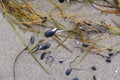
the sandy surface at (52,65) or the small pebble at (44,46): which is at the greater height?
the small pebble at (44,46)

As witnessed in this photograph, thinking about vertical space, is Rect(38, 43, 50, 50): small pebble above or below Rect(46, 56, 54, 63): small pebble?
above

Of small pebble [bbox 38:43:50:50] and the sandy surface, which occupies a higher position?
small pebble [bbox 38:43:50:50]

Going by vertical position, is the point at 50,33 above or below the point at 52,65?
above

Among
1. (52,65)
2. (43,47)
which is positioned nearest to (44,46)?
(43,47)

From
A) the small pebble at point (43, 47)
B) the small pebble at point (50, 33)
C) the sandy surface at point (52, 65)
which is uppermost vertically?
the small pebble at point (50, 33)

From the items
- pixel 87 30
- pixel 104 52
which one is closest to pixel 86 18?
pixel 87 30

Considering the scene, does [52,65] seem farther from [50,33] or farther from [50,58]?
[50,33]

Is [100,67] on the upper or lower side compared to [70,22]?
lower

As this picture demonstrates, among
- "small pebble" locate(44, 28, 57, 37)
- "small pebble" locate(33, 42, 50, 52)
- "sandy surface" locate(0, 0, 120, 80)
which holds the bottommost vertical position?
"sandy surface" locate(0, 0, 120, 80)

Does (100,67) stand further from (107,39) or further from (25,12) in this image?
(25,12)

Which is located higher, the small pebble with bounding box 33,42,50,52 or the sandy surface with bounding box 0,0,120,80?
the small pebble with bounding box 33,42,50,52

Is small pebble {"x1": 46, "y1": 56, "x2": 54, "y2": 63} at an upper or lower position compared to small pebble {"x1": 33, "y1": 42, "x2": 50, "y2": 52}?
lower
